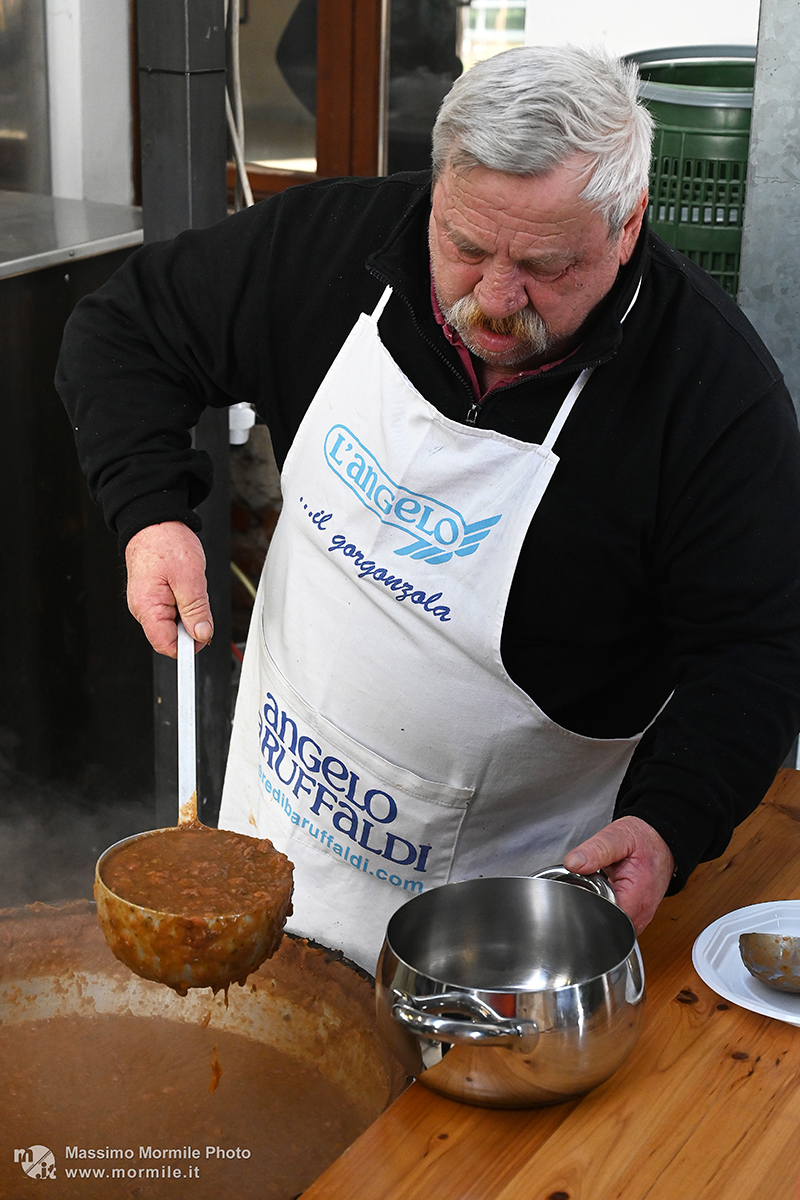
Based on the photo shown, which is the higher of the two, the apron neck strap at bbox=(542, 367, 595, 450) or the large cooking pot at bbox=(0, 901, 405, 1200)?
the apron neck strap at bbox=(542, 367, 595, 450)

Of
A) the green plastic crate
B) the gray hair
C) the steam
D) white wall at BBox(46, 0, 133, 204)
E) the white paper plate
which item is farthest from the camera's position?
white wall at BBox(46, 0, 133, 204)

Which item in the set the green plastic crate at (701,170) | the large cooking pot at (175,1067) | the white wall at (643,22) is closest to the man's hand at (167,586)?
the large cooking pot at (175,1067)

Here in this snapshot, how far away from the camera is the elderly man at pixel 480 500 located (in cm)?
138

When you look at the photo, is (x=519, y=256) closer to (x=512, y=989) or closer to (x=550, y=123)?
(x=550, y=123)

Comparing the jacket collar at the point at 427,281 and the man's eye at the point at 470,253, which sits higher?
the man's eye at the point at 470,253

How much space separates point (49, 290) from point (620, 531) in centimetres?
146

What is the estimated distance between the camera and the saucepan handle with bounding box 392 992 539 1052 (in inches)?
39.0

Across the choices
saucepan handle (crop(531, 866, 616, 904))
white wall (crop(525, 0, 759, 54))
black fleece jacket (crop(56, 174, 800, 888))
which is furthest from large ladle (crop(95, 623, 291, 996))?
white wall (crop(525, 0, 759, 54))

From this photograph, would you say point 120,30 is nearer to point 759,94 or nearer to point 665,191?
point 665,191

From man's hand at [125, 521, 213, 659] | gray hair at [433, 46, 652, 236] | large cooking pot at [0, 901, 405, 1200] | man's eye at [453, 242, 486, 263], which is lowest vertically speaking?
large cooking pot at [0, 901, 405, 1200]

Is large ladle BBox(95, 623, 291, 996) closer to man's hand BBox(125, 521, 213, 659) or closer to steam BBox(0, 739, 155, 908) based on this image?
man's hand BBox(125, 521, 213, 659)

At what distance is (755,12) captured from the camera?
3217 mm

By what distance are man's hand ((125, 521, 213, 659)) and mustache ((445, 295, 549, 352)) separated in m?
0.44

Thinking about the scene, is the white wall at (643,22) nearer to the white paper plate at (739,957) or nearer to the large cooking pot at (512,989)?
the white paper plate at (739,957)
